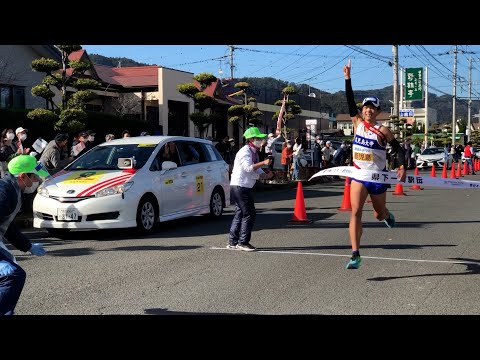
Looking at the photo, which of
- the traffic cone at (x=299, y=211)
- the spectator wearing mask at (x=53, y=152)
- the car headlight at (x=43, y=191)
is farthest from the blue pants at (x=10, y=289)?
the spectator wearing mask at (x=53, y=152)

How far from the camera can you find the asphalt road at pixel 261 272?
19.6 feet

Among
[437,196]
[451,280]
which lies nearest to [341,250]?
[451,280]

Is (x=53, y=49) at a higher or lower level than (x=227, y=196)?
higher

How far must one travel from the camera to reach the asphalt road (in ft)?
19.6

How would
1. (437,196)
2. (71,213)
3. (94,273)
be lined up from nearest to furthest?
(94,273), (71,213), (437,196)

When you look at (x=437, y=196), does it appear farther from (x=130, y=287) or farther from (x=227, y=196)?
(x=130, y=287)

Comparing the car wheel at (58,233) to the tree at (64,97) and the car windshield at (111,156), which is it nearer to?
the car windshield at (111,156)

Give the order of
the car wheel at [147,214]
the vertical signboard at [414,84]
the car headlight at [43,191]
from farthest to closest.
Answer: the vertical signboard at [414,84] → the car wheel at [147,214] → the car headlight at [43,191]

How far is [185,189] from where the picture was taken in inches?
444

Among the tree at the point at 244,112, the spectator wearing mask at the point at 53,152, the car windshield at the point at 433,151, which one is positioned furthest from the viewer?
the car windshield at the point at 433,151

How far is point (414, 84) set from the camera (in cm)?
4509

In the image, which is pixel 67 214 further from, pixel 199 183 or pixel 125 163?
pixel 199 183

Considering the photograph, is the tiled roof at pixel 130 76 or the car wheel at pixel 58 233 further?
the tiled roof at pixel 130 76
